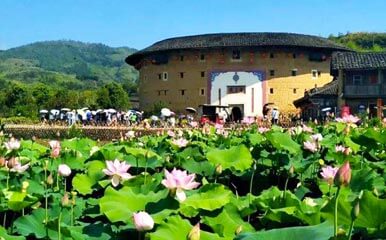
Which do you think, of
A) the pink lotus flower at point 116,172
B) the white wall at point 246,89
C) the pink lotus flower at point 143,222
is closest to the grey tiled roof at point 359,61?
the white wall at point 246,89

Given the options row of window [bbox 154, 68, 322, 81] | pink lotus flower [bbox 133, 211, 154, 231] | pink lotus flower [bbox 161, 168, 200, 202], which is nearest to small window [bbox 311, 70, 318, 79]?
row of window [bbox 154, 68, 322, 81]

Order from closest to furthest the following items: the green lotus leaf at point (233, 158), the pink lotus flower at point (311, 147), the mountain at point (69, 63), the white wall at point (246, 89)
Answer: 1. the green lotus leaf at point (233, 158)
2. the pink lotus flower at point (311, 147)
3. the white wall at point (246, 89)
4. the mountain at point (69, 63)

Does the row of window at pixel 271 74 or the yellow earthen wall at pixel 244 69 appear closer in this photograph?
the yellow earthen wall at pixel 244 69

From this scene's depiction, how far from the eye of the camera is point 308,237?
117 centimetres

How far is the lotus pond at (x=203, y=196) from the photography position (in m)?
1.43

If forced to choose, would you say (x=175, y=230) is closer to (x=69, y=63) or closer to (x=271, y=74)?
(x=271, y=74)


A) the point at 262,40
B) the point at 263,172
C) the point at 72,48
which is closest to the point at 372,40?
the point at 262,40

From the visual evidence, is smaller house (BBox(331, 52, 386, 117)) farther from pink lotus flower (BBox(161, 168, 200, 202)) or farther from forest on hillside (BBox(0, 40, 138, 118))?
pink lotus flower (BBox(161, 168, 200, 202))

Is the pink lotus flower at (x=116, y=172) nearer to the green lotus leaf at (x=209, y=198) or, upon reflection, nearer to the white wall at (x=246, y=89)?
the green lotus leaf at (x=209, y=198)

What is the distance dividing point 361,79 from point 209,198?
31.5m

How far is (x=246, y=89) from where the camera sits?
126 ft

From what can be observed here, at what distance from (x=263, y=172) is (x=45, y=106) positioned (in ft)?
145

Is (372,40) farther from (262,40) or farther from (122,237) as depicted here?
(122,237)

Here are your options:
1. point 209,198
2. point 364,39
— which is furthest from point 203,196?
point 364,39
